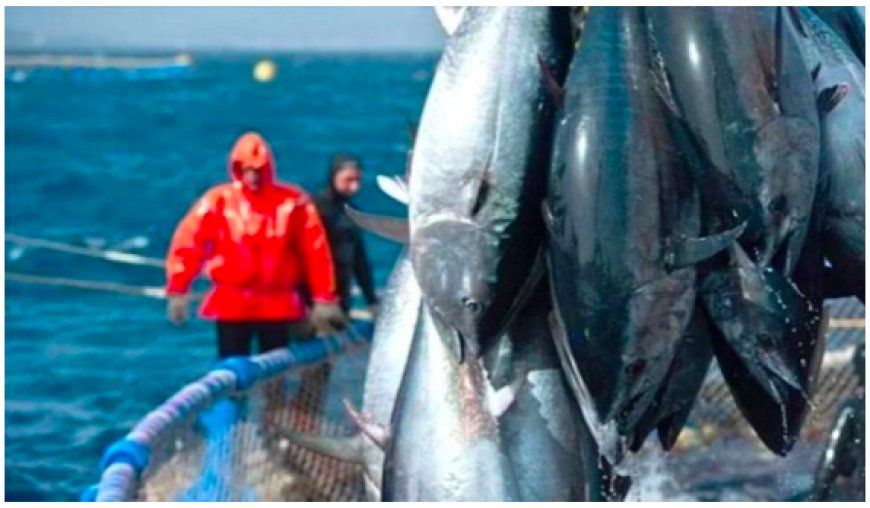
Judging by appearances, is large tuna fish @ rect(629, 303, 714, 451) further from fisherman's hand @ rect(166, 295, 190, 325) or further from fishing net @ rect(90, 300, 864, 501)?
fisherman's hand @ rect(166, 295, 190, 325)

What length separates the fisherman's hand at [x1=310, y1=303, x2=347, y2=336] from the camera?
8.40 m

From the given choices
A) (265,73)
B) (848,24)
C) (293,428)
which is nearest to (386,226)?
(848,24)

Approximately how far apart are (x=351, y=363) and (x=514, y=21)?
4.04 metres

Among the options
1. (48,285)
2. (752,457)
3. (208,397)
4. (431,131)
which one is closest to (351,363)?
(208,397)

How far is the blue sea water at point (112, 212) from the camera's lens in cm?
1009

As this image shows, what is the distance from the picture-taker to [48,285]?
1476 cm

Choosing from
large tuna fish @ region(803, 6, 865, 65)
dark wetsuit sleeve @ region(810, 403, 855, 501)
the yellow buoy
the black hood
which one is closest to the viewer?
large tuna fish @ region(803, 6, 865, 65)

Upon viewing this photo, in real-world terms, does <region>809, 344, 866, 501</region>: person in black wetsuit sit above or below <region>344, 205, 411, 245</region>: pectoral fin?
below

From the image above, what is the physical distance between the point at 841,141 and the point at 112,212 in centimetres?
1761

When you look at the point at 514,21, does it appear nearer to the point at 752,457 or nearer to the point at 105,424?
the point at 752,457

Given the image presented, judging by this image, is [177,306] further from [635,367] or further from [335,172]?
[635,367]

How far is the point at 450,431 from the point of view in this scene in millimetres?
4523

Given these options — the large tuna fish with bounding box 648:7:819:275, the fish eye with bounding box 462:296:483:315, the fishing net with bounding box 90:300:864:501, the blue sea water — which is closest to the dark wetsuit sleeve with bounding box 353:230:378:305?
the fishing net with bounding box 90:300:864:501

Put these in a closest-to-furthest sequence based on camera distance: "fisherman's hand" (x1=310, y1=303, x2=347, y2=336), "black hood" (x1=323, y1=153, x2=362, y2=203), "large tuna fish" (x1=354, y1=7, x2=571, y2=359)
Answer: "large tuna fish" (x1=354, y1=7, x2=571, y2=359) → "fisherman's hand" (x1=310, y1=303, x2=347, y2=336) → "black hood" (x1=323, y1=153, x2=362, y2=203)
